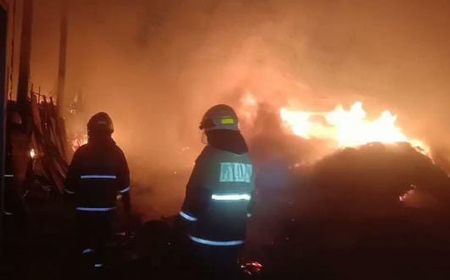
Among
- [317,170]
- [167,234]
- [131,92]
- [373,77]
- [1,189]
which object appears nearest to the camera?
[1,189]

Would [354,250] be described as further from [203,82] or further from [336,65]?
[203,82]

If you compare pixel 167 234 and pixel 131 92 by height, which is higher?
pixel 131 92

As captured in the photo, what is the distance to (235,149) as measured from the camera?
156 inches

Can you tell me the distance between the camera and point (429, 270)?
7.66 metres

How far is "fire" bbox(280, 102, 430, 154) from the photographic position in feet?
51.0

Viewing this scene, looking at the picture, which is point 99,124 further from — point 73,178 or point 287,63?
point 287,63

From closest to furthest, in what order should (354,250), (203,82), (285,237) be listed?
(354,250), (285,237), (203,82)

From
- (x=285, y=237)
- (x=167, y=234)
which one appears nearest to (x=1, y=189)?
(x=167, y=234)

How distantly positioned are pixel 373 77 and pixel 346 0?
310cm

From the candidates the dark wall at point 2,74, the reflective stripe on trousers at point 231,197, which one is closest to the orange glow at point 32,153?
the dark wall at point 2,74

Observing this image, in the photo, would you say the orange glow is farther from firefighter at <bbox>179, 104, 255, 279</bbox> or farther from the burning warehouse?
firefighter at <bbox>179, 104, 255, 279</bbox>

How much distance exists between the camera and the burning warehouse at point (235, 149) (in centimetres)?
523

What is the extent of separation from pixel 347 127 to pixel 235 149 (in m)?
12.9

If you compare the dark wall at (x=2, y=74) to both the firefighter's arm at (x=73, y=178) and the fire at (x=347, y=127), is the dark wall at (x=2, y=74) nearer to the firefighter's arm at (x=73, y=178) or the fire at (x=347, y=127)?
the firefighter's arm at (x=73, y=178)
